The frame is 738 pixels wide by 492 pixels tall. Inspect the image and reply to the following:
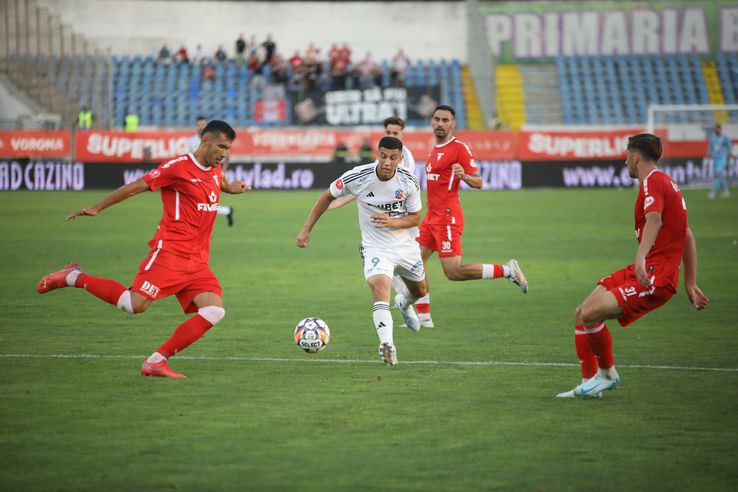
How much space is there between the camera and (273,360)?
9383 millimetres

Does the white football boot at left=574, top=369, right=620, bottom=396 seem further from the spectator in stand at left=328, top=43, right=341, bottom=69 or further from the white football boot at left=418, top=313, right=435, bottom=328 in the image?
the spectator in stand at left=328, top=43, right=341, bottom=69

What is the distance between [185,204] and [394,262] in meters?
2.07

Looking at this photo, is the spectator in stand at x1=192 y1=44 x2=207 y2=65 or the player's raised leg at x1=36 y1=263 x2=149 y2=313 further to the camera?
the spectator in stand at x1=192 y1=44 x2=207 y2=65

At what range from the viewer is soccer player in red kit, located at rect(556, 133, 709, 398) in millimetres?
7484

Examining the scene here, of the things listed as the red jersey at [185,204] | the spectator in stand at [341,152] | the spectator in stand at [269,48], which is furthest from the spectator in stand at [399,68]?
the red jersey at [185,204]

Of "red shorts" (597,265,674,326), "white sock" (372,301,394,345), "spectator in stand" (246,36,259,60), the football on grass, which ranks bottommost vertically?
the football on grass

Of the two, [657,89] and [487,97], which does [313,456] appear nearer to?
[487,97]

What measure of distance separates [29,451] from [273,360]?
3.29 metres

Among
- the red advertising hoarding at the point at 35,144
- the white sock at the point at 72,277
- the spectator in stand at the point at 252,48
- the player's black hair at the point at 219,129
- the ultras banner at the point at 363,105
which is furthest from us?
the spectator in stand at the point at 252,48

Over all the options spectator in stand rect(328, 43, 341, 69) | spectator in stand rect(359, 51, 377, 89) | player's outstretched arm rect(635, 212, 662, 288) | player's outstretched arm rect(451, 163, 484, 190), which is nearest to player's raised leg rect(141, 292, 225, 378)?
player's outstretched arm rect(635, 212, 662, 288)

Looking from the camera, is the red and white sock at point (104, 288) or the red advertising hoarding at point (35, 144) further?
the red advertising hoarding at point (35, 144)

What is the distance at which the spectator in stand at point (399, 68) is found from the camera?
4453 centimetres

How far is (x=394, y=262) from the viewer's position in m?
9.77

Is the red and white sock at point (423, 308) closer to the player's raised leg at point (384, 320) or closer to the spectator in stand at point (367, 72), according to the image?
the player's raised leg at point (384, 320)
